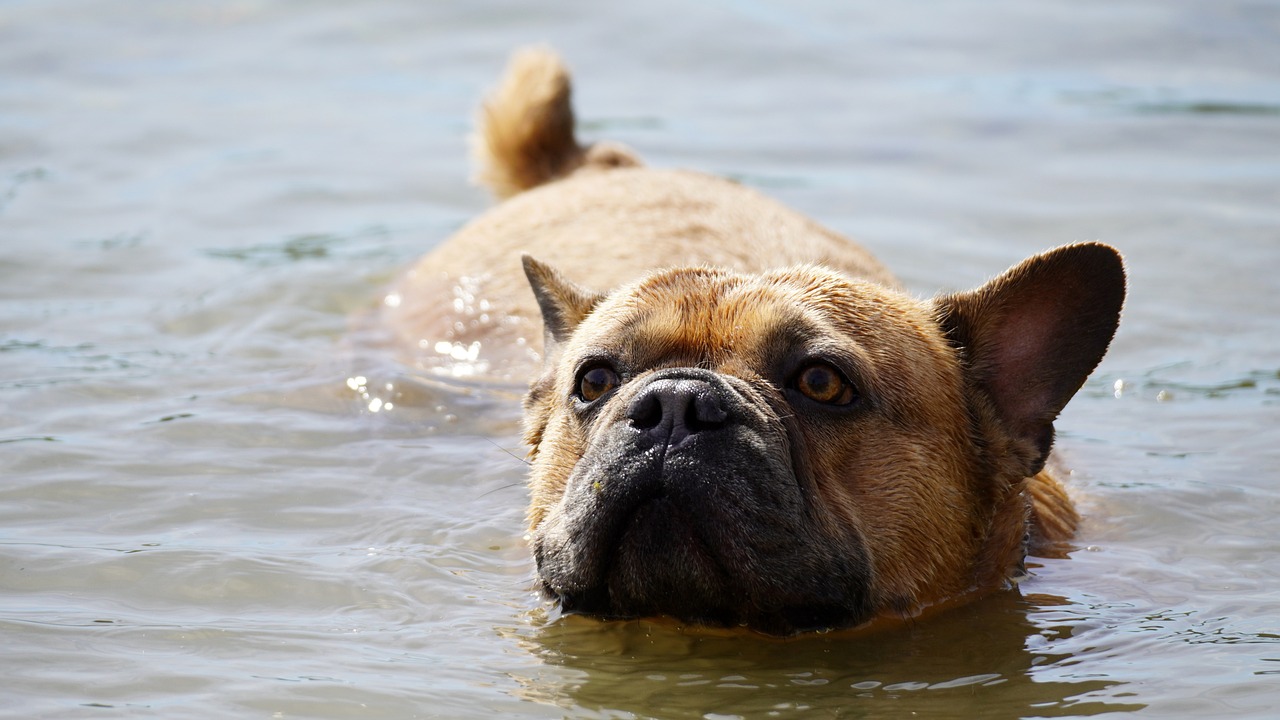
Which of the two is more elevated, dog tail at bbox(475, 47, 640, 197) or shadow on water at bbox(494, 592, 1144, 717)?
dog tail at bbox(475, 47, 640, 197)

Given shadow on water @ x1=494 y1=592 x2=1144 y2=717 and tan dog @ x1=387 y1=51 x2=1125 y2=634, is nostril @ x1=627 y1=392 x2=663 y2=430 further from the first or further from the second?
shadow on water @ x1=494 y1=592 x2=1144 y2=717

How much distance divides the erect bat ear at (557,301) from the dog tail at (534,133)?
Answer: 3092mm

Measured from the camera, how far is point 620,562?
471 cm

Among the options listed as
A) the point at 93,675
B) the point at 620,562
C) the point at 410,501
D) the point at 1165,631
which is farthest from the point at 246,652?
the point at 1165,631

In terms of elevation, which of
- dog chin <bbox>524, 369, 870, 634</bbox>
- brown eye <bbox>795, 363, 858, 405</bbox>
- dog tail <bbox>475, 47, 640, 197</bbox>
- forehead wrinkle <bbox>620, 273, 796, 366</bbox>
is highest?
dog tail <bbox>475, 47, 640, 197</bbox>

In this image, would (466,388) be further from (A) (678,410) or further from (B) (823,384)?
(A) (678,410)

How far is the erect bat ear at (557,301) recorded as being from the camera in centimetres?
598

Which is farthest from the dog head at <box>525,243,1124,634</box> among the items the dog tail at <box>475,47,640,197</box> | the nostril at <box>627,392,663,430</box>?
the dog tail at <box>475,47,640,197</box>

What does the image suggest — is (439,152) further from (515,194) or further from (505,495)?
(505,495)

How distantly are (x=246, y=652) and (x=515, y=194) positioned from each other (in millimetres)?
5073

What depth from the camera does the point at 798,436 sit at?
193 inches

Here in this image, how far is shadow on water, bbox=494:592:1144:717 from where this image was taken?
4602mm

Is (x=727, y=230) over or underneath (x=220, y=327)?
over

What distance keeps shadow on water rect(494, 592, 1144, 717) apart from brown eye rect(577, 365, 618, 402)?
755mm
